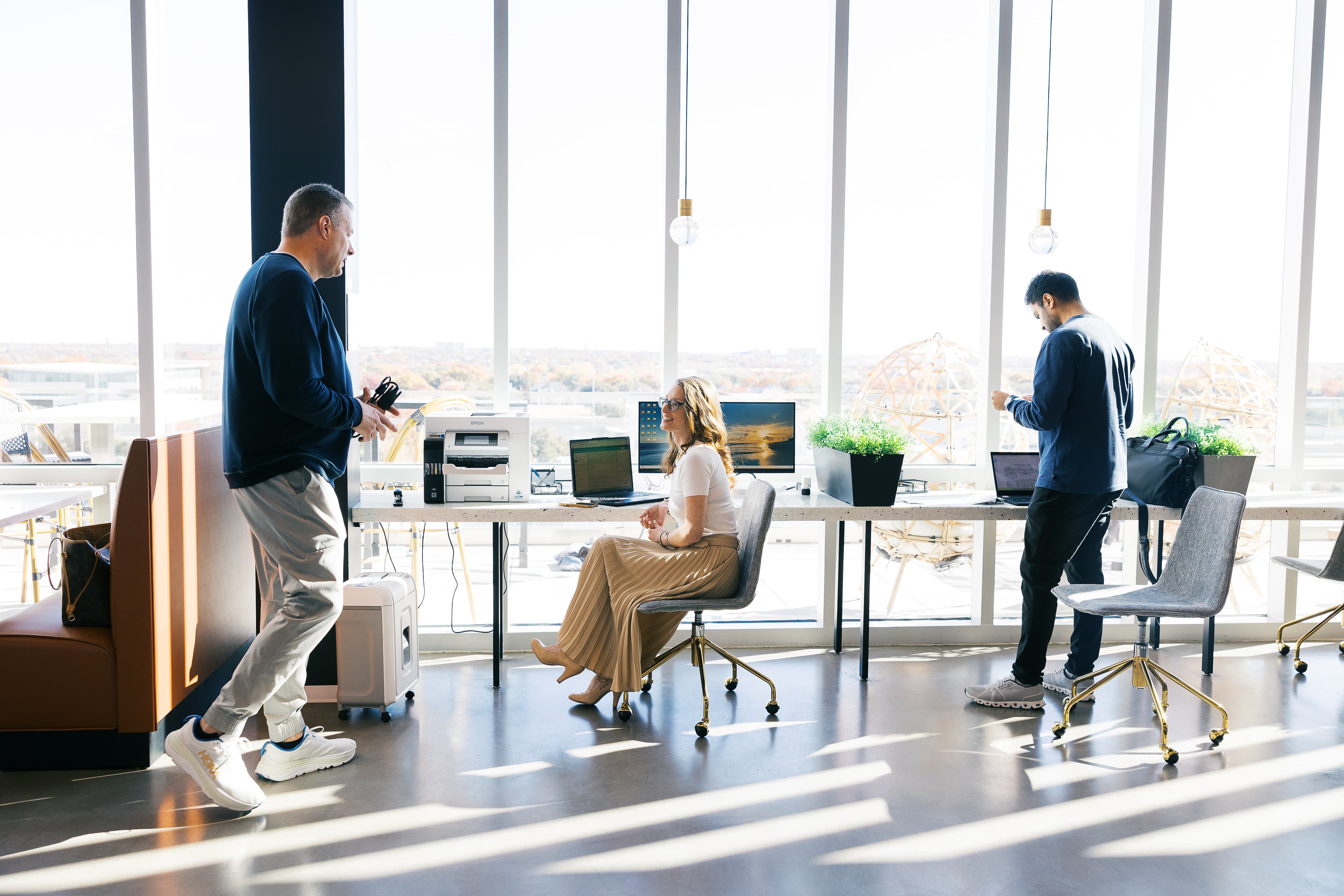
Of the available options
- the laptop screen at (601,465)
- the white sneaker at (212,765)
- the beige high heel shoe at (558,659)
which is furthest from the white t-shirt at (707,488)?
the white sneaker at (212,765)

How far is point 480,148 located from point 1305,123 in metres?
4.16

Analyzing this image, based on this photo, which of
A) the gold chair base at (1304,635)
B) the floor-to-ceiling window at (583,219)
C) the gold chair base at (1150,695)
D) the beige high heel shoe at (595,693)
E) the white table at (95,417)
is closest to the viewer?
the gold chair base at (1150,695)

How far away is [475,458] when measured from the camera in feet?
13.1

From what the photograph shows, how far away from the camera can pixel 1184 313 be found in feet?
15.8

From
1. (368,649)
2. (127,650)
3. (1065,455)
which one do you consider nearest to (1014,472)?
(1065,455)

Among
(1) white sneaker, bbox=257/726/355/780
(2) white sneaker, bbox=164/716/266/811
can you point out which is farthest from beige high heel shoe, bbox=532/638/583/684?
(2) white sneaker, bbox=164/716/266/811

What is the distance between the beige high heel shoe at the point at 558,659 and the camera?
143 inches

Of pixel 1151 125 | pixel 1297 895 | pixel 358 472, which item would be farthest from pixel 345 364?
pixel 1151 125

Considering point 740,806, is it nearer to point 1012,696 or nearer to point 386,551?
point 1012,696

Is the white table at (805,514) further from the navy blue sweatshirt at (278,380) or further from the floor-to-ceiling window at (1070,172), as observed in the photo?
the navy blue sweatshirt at (278,380)

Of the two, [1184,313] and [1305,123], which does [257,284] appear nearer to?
[1184,313]

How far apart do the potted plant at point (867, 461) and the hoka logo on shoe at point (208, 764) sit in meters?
2.59

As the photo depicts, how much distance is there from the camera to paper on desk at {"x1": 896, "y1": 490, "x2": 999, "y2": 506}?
4.13 meters

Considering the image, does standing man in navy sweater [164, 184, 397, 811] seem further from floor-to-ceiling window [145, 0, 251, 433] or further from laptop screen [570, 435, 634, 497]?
floor-to-ceiling window [145, 0, 251, 433]
